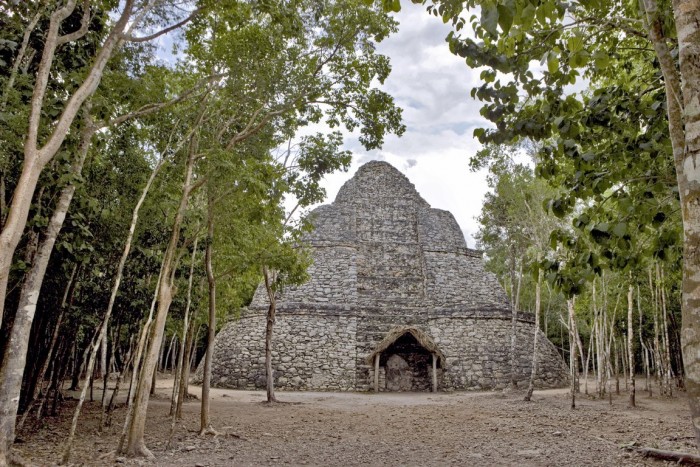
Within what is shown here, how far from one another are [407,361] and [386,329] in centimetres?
207

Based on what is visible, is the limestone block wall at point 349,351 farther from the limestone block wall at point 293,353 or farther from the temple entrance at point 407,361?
the temple entrance at point 407,361

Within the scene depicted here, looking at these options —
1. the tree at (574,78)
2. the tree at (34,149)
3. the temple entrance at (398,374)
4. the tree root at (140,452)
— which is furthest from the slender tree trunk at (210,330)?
the temple entrance at (398,374)

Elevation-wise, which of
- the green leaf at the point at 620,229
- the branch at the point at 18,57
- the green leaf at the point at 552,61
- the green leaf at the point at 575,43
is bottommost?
the green leaf at the point at 620,229

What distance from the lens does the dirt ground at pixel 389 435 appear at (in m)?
6.17

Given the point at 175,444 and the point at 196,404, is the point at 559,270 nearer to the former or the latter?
the point at 175,444

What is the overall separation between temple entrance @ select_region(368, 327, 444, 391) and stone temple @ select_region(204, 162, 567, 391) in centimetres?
4

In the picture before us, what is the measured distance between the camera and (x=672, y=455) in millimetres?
5617

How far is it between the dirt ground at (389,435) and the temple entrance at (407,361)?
4.27 meters

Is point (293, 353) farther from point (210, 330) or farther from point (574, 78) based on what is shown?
point (574, 78)

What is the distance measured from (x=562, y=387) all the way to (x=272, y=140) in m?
16.2

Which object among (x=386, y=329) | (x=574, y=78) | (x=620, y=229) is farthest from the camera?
(x=386, y=329)

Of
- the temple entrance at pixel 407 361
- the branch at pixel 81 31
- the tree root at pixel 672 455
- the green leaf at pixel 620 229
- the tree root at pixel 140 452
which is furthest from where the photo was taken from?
the temple entrance at pixel 407 361

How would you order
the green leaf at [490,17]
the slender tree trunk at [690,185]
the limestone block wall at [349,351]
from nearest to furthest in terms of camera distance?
the green leaf at [490,17] < the slender tree trunk at [690,185] < the limestone block wall at [349,351]

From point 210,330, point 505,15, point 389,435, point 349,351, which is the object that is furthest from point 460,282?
point 505,15
